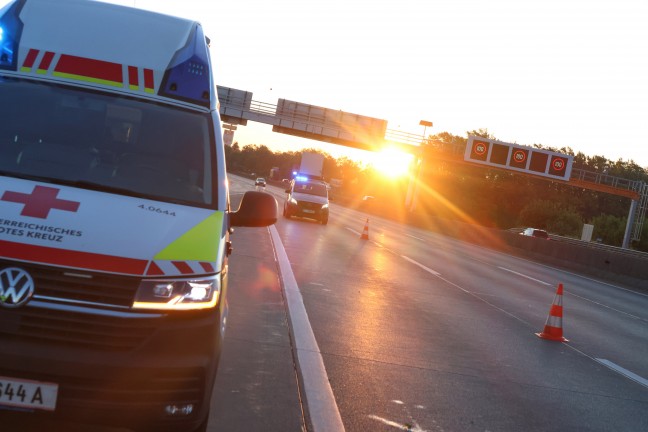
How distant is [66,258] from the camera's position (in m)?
4.06

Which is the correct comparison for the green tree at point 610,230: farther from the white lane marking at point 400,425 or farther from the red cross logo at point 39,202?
the red cross logo at point 39,202

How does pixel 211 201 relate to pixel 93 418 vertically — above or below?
above

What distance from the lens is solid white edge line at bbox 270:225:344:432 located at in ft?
18.5

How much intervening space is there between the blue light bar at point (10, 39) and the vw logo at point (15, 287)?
194 centimetres

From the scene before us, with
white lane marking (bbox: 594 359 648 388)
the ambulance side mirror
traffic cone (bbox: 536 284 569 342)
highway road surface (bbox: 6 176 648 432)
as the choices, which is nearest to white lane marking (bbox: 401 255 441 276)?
highway road surface (bbox: 6 176 648 432)

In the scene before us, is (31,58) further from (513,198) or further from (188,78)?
(513,198)

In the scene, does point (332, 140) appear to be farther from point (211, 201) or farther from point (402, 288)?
point (211, 201)

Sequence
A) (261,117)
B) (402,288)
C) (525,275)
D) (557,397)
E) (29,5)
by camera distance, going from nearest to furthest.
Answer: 1. (29,5)
2. (557,397)
3. (402,288)
4. (525,275)
5. (261,117)

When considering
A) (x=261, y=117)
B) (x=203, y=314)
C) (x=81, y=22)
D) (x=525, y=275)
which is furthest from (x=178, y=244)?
(x=261, y=117)

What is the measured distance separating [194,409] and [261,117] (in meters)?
63.9

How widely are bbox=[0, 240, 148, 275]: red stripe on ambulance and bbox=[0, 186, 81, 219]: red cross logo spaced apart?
0.85 ft

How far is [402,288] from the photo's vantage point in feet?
48.3

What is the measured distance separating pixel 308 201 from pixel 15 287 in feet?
94.8

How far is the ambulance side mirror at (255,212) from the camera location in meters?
5.74
